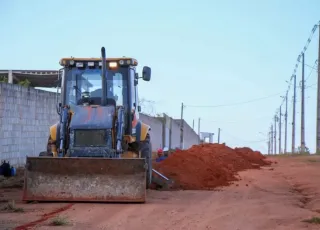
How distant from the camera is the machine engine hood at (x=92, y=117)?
39.5ft

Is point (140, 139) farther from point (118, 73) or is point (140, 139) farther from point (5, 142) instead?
point (5, 142)

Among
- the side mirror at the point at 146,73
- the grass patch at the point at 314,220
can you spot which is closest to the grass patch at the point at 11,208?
the side mirror at the point at 146,73

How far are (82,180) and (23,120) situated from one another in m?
9.60

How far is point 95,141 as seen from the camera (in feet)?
39.5

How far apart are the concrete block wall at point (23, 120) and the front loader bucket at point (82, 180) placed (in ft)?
23.9

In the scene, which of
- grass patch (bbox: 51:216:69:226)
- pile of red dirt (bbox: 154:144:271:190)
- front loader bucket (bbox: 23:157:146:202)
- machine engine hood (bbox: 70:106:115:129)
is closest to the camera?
grass patch (bbox: 51:216:69:226)

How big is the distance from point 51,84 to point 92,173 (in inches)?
794

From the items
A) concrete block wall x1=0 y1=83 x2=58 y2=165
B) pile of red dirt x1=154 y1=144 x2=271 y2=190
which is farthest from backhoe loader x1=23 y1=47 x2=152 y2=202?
concrete block wall x1=0 y1=83 x2=58 y2=165

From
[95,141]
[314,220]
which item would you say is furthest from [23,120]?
[314,220]

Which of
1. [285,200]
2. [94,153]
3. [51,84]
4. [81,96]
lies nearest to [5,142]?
[81,96]

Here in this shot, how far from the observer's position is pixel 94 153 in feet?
39.5

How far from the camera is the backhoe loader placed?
11062 mm

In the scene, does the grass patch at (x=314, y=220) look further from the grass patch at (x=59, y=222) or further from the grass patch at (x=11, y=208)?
the grass patch at (x=11, y=208)

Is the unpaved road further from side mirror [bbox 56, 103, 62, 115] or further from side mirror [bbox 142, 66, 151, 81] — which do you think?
side mirror [bbox 142, 66, 151, 81]
